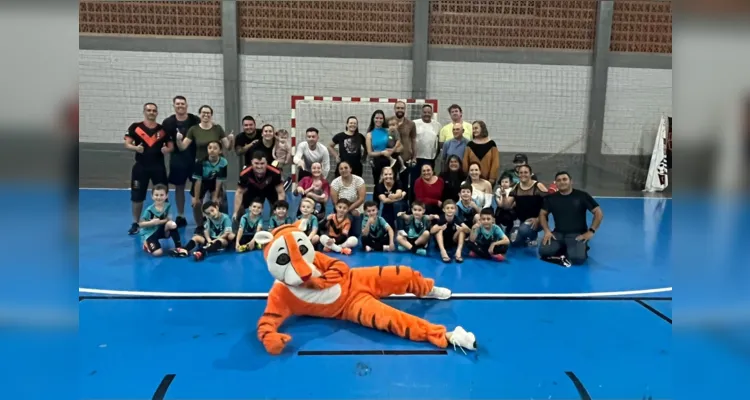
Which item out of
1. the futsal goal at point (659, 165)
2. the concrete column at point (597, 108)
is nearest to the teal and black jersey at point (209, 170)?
the concrete column at point (597, 108)

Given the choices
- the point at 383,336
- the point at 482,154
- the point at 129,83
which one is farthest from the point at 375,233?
the point at 129,83

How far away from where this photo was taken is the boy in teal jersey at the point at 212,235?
264 inches

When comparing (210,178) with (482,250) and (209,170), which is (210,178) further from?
(482,250)

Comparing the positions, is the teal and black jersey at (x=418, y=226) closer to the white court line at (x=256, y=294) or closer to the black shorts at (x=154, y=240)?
the white court line at (x=256, y=294)

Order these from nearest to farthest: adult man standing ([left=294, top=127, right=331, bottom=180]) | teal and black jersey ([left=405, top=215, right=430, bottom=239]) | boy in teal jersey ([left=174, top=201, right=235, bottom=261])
Answer: 1. boy in teal jersey ([left=174, top=201, right=235, bottom=261])
2. teal and black jersey ([left=405, top=215, right=430, bottom=239])
3. adult man standing ([left=294, top=127, right=331, bottom=180])

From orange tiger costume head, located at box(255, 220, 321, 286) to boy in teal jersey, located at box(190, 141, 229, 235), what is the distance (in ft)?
10.3

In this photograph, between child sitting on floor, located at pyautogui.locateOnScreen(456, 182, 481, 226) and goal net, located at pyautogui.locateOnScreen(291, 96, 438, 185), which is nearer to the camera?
child sitting on floor, located at pyautogui.locateOnScreen(456, 182, 481, 226)

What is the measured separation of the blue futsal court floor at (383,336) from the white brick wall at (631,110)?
6.60 meters

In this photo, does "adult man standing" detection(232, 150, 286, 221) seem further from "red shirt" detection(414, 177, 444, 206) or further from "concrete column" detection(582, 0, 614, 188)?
"concrete column" detection(582, 0, 614, 188)

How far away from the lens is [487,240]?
6.66 meters

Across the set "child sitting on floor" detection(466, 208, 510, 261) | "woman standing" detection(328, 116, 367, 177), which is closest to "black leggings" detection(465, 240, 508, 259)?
"child sitting on floor" detection(466, 208, 510, 261)

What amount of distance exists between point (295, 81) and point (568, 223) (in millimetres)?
7528

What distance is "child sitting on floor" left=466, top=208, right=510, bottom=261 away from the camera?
6.58 m
